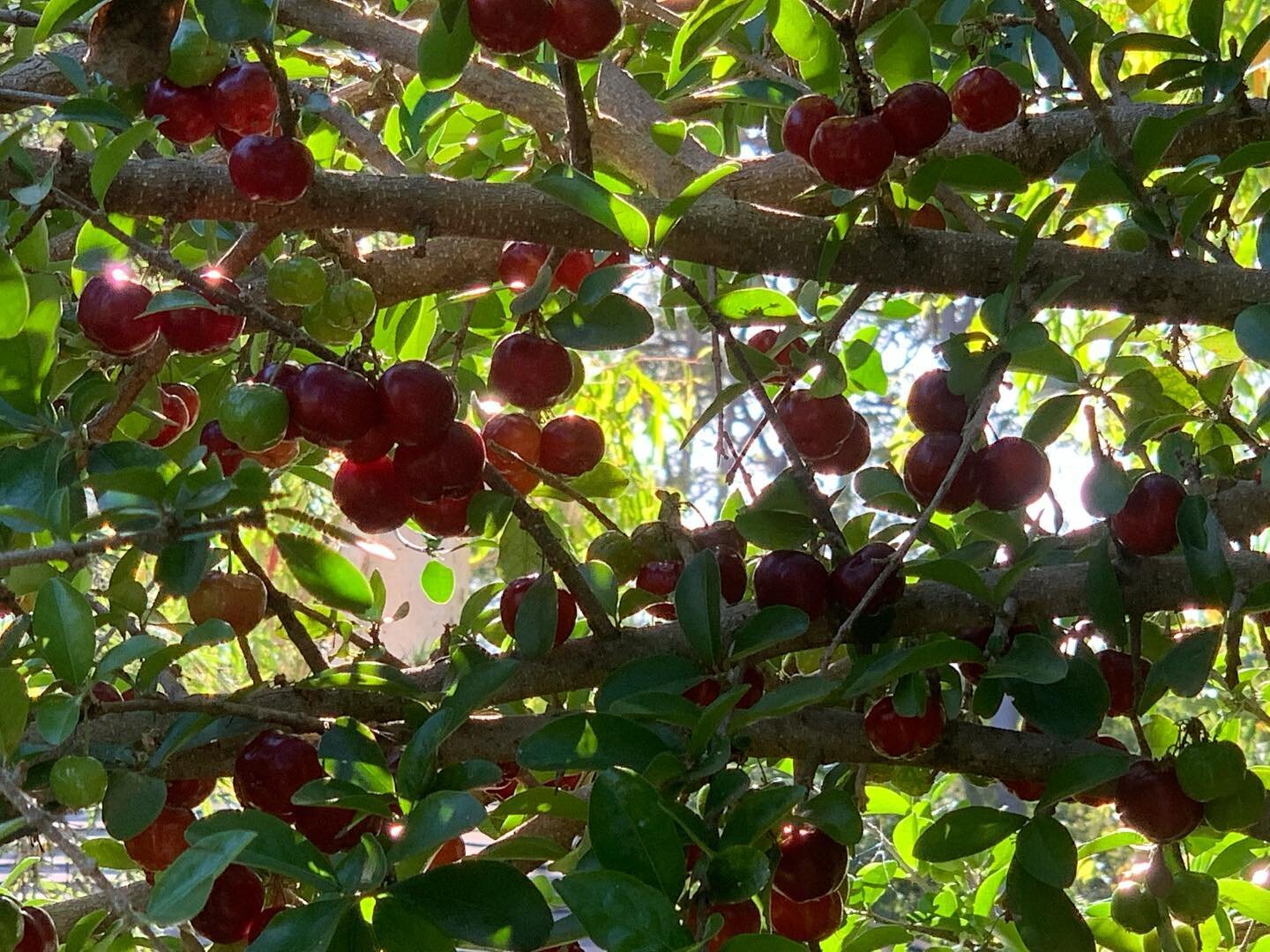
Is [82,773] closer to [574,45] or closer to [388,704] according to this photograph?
[388,704]

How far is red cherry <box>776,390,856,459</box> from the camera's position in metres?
0.96

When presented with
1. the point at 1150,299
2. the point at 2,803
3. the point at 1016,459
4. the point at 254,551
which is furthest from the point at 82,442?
the point at 254,551

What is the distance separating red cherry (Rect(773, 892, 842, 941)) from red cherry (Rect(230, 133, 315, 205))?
540mm

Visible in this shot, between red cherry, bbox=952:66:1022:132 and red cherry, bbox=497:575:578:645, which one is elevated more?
red cherry, bbox=952:66:1022:132

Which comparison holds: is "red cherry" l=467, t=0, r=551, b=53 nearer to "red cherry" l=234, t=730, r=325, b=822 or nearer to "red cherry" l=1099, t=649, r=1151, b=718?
"red cherry" l=234, t=730, r=325, b=822

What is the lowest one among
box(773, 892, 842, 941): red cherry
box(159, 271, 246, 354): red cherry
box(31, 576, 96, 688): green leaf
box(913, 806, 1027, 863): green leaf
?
box(773, 892, 842, 941): red cherry

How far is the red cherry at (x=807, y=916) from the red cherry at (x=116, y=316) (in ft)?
1.80

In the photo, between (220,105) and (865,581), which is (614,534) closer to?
(865,581)

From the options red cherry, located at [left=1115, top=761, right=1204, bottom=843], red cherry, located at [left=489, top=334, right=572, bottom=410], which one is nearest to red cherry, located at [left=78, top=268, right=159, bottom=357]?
red cherry, located at [left=489, top=334, right=572, bottom=410]

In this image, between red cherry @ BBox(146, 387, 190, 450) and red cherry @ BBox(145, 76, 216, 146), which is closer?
red cherry @ BBox(145, 76, 216, 146)

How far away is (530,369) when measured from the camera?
37.6 inches

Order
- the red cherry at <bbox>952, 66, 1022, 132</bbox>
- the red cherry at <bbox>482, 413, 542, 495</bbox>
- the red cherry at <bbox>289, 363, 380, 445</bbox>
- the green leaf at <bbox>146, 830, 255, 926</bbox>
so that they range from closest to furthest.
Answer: the green leaf at <bbox>146, 830, 255, 926</bbox>
the red cherry at <bbox>289, 363, 380, 445</bbox>
the red cherry at <bbox>952, 66, 1022, 132</bbox>
the red cherry at <bbox>482, 413, 542, 495</bbox>

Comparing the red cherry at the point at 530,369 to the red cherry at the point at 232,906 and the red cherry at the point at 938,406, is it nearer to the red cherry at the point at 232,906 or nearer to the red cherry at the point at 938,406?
the red cherry at the point at 938,406

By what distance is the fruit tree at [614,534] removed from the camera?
0.64 metres
